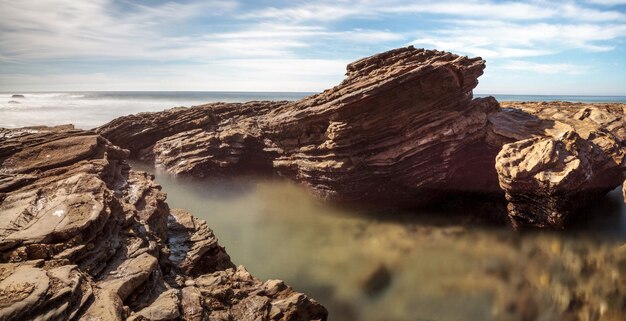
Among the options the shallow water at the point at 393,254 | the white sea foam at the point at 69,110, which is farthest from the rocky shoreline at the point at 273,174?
the white sea foam at the point at 69,110

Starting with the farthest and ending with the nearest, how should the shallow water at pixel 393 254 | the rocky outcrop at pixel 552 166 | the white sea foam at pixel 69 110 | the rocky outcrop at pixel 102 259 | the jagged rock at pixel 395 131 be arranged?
the white sea foam at pixel 69 110 < the jagged rock at pixel 395 131 < the rocky outcrop at pixel 552 166 < the shallow water at pixel 393 254 < the rocky outcrop at pixel 102 259

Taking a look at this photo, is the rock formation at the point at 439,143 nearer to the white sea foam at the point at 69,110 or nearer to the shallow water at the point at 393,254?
the shallow water at the point at 393,254

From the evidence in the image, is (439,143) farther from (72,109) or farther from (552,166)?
(72,109)

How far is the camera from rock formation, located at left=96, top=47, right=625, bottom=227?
48.8 ft

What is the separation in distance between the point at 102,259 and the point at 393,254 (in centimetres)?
1069

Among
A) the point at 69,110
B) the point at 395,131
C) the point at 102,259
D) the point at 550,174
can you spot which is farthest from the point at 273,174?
the point at 69,110

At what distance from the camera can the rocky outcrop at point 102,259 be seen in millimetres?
5977

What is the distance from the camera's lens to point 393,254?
567 inches

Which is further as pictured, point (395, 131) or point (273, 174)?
point (273, 174)

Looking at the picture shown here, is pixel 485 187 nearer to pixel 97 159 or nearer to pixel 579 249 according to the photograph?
pixel 579 249

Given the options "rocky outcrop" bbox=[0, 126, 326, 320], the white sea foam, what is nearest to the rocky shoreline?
"rocky outcrop" bbox=[0, 126, 326, 320]

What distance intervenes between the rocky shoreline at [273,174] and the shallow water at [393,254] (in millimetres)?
1056

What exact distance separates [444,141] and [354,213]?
6.05 metres

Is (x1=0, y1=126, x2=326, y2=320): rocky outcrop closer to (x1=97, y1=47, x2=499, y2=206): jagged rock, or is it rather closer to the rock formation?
(x1=97, y1=47, x2=499, y2=206): jagged rock
